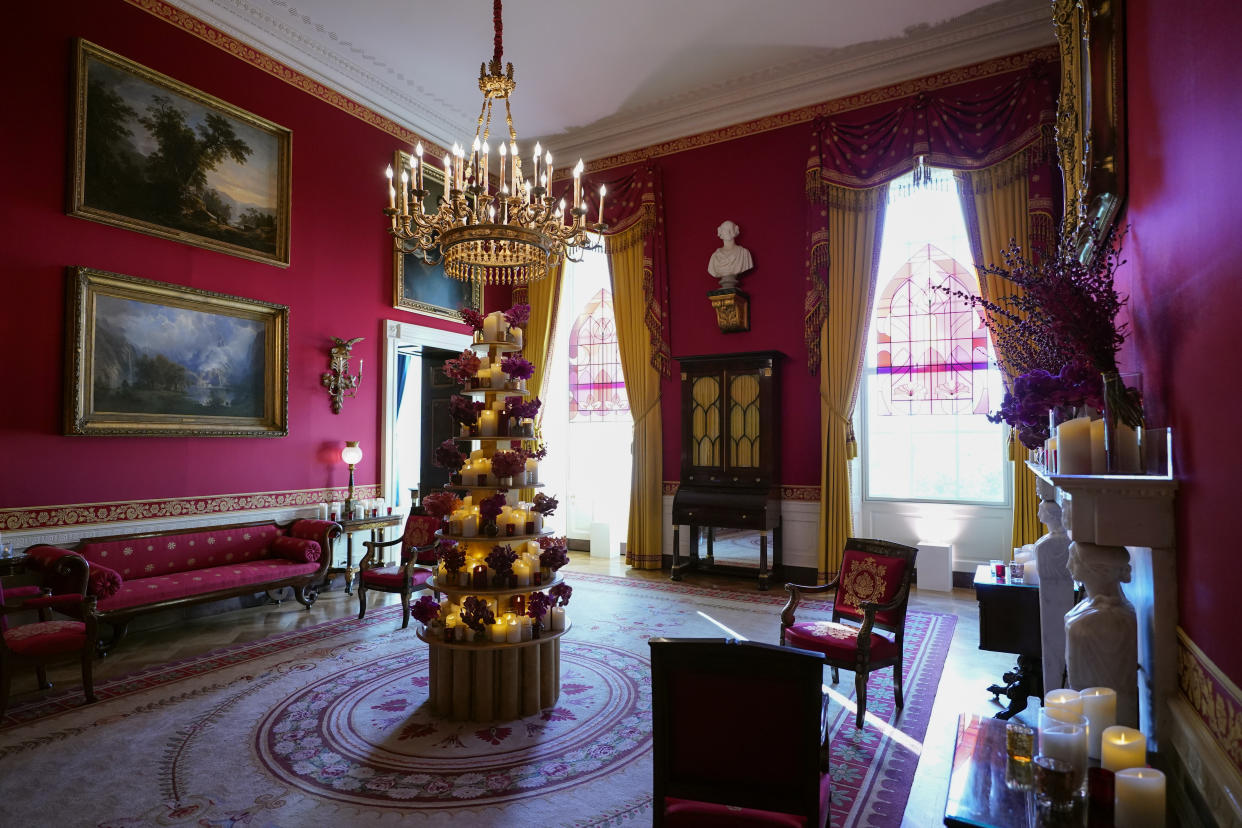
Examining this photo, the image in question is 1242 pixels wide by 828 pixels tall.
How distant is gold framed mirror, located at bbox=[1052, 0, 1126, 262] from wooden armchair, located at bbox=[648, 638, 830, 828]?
7.94ft

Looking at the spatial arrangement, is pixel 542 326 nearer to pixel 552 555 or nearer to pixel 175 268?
pixel 175 268

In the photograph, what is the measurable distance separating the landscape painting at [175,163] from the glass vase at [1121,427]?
22.4 ft

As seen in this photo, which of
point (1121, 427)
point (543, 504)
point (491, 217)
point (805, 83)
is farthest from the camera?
point (805, 83)

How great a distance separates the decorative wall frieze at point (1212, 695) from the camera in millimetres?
1458

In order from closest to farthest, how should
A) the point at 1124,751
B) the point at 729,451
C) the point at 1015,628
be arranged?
the point at 1124,751, the point at 1015,628, the point at 729,451

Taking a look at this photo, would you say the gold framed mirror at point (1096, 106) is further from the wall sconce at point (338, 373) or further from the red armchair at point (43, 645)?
the wall sconce at point (338, 373)

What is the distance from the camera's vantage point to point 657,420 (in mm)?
8555

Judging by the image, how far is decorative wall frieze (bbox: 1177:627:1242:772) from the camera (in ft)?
4.78

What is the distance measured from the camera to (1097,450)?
2.37 metres

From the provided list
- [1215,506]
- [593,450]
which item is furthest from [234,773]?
[593,450]

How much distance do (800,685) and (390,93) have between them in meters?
8.08

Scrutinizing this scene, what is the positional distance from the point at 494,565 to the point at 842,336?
16.5ft

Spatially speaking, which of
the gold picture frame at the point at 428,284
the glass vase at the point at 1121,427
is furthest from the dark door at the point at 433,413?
the glass vase at the point at 1121,427

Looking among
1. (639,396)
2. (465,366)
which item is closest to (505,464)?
(465,366)
